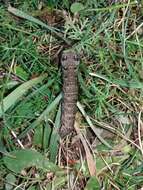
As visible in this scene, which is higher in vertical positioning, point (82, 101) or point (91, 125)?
point (82, 101)

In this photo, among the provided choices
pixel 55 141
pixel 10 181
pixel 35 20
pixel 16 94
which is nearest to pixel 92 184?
pixel 55 141

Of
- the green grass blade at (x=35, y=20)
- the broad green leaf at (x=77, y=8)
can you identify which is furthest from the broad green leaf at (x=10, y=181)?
the broad green leaf at (x=77, y=8)

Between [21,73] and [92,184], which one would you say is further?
[21,73]

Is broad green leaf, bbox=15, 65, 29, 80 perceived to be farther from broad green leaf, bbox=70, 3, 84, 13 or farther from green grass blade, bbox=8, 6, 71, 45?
broad green leaf, bbox=70, 3, 84, 13

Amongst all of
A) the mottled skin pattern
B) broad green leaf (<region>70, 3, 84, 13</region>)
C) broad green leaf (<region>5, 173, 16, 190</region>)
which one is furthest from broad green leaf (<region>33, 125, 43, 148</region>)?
broad green leaf (<region>70, 3, 84, 13</region>)

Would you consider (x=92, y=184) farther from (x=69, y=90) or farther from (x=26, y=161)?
(x=69, y=90)

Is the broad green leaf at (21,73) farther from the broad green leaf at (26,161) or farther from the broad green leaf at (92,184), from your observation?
the broad green leaf at (92,184)

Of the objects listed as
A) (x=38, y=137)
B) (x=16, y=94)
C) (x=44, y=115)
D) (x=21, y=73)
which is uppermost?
(x=21, y=73)
